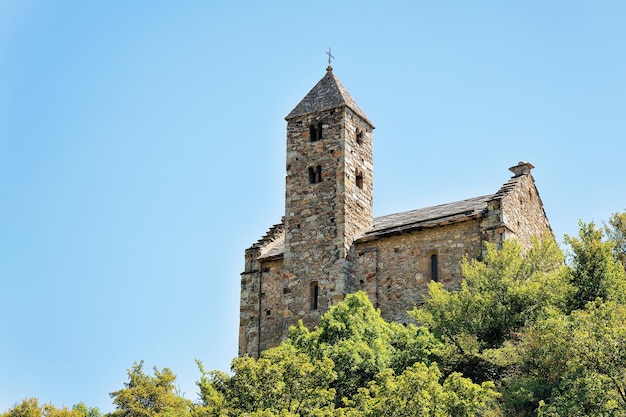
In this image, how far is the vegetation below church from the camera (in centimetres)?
2938

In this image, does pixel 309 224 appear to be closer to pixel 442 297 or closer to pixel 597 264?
pixel 442 297

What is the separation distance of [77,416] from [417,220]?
16131mm

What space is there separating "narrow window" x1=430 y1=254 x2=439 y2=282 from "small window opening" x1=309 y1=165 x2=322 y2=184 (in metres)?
6.13

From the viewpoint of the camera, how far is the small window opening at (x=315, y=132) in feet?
153

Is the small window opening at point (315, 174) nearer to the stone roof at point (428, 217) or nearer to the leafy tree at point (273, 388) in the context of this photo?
the stone roof at point (428, 217)

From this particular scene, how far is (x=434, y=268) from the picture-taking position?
140ft

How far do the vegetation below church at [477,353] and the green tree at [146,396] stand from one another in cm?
45

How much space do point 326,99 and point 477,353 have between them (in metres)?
15.5

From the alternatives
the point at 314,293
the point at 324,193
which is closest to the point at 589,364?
the point at 314,293

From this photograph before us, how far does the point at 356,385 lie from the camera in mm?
34938

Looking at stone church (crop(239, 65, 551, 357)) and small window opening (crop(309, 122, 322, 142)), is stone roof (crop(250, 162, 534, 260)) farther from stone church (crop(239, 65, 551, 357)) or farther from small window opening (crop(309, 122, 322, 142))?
small window opening (crop(309, 122, 322, 142))

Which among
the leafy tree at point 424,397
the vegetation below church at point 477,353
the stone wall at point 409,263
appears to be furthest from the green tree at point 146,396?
the leafy tree at point 424,397

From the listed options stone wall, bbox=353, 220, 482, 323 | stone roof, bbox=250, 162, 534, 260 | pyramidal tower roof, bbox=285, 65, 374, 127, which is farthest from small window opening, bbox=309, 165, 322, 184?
stone wall, bbox=353, 220, 482, 323

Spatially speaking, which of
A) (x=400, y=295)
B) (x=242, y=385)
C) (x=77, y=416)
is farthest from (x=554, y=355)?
(x=77, y=416)
